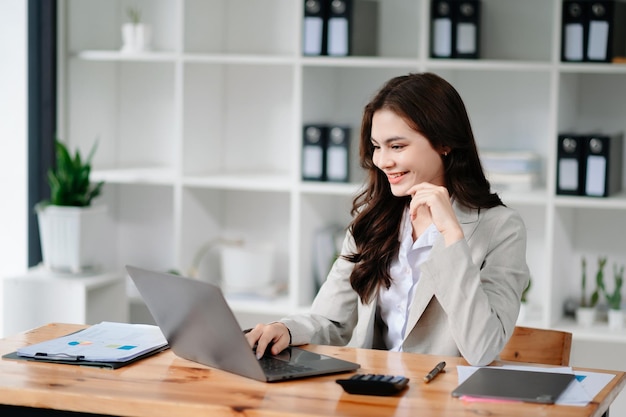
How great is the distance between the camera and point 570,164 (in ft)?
11.7

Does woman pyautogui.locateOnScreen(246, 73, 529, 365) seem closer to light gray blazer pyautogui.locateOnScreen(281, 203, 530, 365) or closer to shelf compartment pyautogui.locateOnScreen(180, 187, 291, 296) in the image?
light gray blazer pyautogui.locateOnScreen(281, 203, 530, 365)

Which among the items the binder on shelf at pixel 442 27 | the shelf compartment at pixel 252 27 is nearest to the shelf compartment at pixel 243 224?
the shelf compartment at pixel 252 27

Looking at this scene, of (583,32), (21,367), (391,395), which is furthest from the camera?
(583,32)

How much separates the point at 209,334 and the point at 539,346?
88 cm

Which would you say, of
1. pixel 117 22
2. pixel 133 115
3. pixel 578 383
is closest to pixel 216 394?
pixel 578 383

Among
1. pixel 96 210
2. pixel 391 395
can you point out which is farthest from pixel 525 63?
pixel 391 395

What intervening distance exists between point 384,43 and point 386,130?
71.0 inches

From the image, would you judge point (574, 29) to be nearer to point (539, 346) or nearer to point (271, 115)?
point (271, 115)

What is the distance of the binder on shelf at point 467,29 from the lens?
3.67 m

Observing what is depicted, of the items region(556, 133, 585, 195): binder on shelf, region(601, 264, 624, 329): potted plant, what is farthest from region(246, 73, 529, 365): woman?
region(601, 264, 624, 329): potted plant

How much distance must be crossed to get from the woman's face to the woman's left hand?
10 centimetres

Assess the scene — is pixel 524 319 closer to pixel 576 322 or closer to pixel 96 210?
pixel 576 322

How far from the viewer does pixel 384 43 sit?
4.05 m

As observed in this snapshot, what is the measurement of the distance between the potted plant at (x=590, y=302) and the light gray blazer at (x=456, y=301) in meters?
1.49
